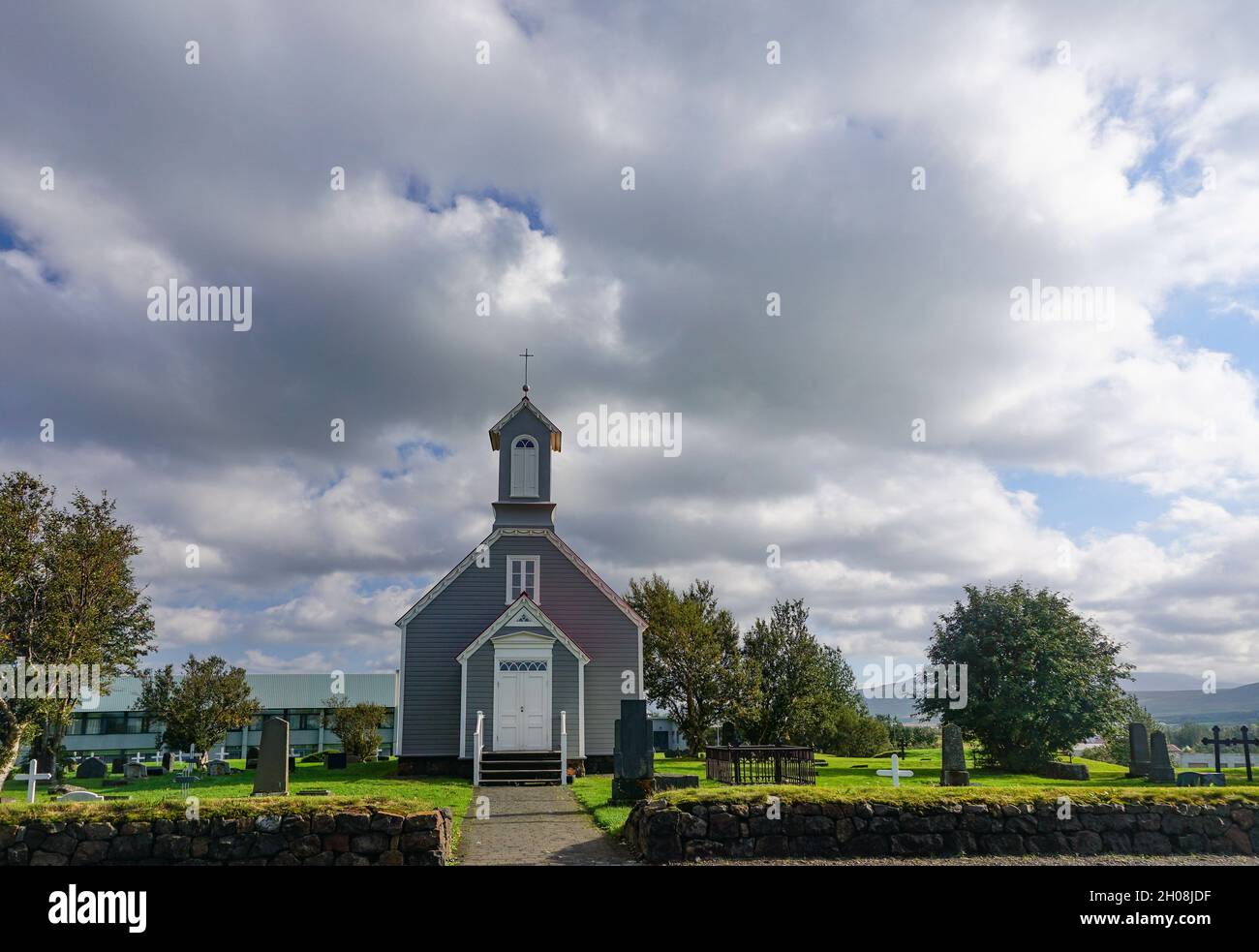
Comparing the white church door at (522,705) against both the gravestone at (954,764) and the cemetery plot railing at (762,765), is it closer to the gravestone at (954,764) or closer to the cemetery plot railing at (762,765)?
the cemetery plot railing at (762,765)

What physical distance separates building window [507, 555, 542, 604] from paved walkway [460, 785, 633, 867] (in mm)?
9784

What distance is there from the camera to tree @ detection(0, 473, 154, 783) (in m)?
Result: 26.0

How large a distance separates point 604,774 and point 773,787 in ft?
51.9

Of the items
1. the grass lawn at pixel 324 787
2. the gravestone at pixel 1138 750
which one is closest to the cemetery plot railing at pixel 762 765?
the grass lawn at pixel 324 787

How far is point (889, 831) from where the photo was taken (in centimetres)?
1260

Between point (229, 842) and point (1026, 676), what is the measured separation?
28177mm

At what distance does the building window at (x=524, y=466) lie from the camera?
31.5 meters

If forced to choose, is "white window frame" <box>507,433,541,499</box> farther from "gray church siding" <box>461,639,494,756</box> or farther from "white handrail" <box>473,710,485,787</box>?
"white handrail" <box>473,710,485,787</box>

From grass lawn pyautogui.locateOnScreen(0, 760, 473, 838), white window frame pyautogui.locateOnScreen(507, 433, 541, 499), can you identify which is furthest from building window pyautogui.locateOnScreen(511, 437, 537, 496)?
grass lawn pyautogui.locateOnScreen(0, 760, 473, 838)

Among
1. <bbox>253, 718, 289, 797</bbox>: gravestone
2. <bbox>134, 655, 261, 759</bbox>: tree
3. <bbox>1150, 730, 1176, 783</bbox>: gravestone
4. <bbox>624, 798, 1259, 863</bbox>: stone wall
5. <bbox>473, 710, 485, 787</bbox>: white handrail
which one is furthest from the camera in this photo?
<bbox>134, 655, 261, 759</bbox>: tree

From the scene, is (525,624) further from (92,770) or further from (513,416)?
(92,770)

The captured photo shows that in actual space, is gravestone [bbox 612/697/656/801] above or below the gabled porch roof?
below
